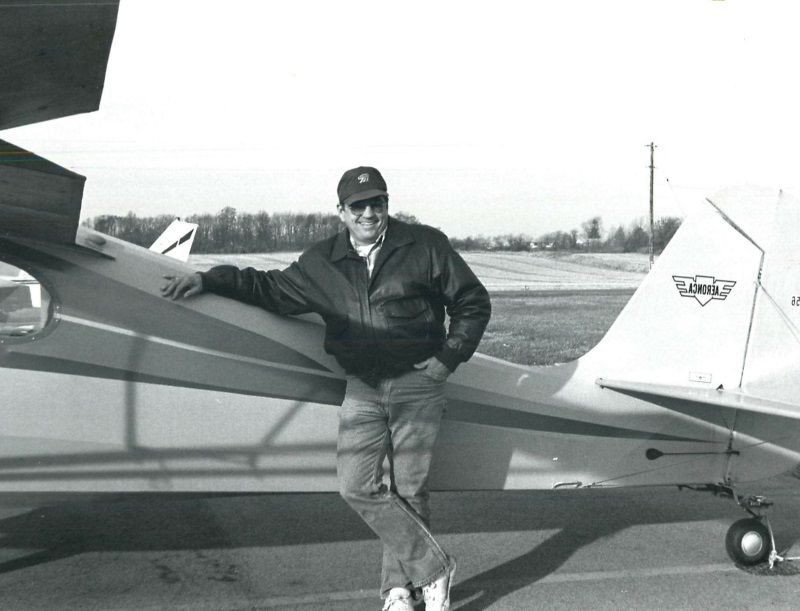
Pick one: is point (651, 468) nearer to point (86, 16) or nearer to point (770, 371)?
point (770, 371)

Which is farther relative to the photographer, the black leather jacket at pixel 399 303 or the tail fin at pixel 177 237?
the tail fin at pixel 177 237

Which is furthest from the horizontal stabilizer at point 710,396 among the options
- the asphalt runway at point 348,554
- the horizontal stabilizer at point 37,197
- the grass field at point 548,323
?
the grass field at point 548,323

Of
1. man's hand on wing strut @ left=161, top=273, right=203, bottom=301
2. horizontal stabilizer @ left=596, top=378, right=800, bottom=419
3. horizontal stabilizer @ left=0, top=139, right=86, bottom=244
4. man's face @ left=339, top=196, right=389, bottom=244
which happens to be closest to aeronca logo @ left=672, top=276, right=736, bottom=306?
horizontal stabilizer @ left=596, top=378, right=800, bottom=419

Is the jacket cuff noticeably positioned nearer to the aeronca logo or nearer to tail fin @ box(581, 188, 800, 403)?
tail fin @ box(581, 188, 800, 403)

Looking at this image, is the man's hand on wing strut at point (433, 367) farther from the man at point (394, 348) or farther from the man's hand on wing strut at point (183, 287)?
the man's hand on wing strut at point (183, 287)

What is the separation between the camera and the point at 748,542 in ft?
15.0

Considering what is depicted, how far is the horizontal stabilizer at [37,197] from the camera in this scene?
3152 millimetres

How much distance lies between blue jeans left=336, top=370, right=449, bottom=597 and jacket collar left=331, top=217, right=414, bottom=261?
1.72ft

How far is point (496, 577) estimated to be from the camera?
4449 mm

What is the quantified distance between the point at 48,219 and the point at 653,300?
2.98 metres

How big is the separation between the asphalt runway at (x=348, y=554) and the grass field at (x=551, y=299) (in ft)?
24.9

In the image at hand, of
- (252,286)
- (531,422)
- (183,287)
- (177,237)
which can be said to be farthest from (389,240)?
(177,237)

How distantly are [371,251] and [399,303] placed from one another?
0.26 meters

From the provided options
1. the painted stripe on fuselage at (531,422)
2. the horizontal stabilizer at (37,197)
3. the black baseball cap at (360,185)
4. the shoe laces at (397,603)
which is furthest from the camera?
the painted stripe on fuselage at (531,422)
